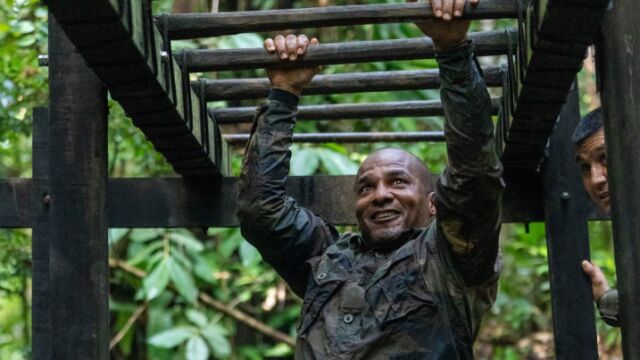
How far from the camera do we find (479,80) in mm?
3109

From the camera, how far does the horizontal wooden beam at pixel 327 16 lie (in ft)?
9.61

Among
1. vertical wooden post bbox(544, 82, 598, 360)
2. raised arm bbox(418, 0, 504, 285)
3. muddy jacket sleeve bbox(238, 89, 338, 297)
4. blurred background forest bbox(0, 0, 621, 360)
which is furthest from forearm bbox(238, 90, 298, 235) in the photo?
blurred background forest bbox(0, 0, 621, 360)

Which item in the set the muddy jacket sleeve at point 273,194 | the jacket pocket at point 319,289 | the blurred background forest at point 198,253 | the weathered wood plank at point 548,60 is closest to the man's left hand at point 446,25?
the weathered wood plank at point 548,60

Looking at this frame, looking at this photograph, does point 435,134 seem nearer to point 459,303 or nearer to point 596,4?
point 459,303

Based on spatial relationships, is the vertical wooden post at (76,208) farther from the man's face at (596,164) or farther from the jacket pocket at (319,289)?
the man's face at (596,164)

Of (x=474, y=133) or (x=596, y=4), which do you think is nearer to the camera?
(x=596, y=4)

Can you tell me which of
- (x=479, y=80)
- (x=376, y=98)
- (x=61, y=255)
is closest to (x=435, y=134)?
(x=479, y=80)

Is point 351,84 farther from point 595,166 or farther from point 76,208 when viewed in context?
point 76,208

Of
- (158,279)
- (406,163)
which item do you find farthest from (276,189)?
(158,279)

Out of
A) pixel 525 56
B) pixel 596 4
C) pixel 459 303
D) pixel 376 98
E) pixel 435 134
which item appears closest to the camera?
pixel 596 4

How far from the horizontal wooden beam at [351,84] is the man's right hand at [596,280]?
717 millimetres

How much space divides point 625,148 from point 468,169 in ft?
1.73

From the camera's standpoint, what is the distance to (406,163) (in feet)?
12.4

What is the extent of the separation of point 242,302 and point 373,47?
4.79 m
